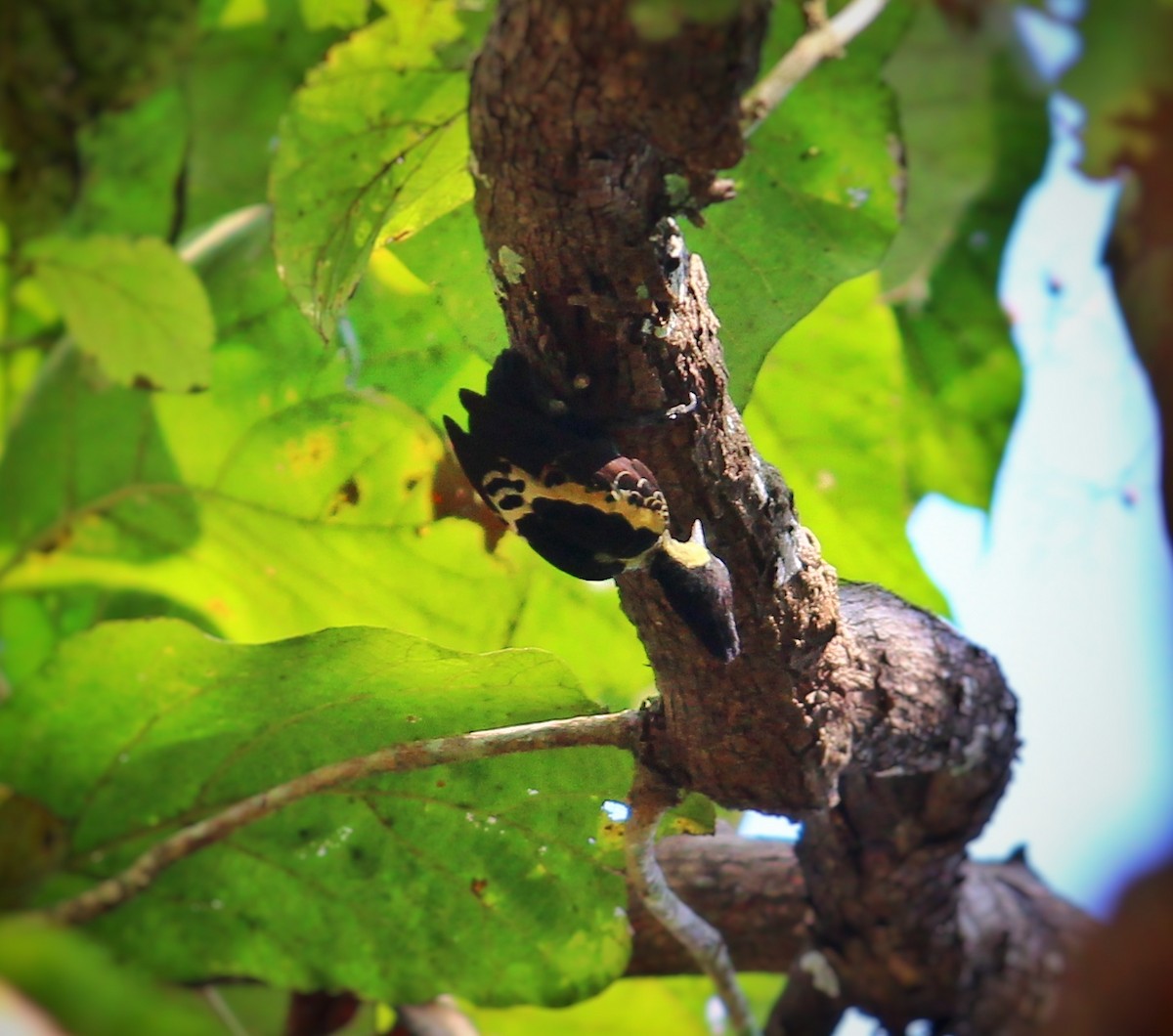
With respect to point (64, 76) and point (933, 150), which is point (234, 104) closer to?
point (64, 76)

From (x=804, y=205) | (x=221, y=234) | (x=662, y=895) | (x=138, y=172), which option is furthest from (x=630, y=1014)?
(x=138, y=172)

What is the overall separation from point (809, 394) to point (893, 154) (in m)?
0.22

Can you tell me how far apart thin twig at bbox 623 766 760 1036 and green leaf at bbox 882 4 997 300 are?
23.4 inches

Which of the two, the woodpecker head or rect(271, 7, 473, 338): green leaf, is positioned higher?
rect(271, 7, 473, 338): green leaf

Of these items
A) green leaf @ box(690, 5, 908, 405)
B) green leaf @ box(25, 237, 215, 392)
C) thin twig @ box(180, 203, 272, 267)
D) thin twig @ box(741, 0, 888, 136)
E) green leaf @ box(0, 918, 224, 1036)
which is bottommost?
green leaf @ box(0, 918, 224, 1036)

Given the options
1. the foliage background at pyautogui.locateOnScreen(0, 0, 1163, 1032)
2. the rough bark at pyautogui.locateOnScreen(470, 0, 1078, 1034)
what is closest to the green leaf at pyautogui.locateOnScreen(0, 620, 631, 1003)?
the foliage background at pyautogui.locateOnScreen(0, 0, 1163, 1032)

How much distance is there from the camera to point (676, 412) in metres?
0.71

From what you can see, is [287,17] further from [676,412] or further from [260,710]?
[676,412]

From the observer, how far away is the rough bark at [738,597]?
579 mm

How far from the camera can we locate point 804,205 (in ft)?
3.04

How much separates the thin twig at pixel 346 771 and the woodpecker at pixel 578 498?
135 millimetres

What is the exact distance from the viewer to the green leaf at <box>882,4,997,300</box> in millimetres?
1154

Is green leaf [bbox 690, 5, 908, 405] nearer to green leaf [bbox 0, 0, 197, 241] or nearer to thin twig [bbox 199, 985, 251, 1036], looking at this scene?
green leaf [bbox 0, 0, 197, 241]

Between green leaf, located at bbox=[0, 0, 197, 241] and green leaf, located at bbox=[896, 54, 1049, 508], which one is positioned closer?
green leaf, located at bbox=[896, 54, 1049, 508]
